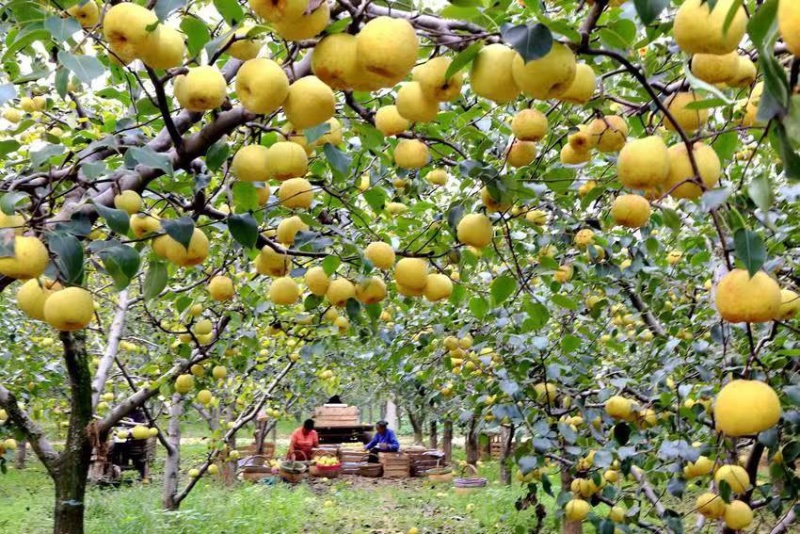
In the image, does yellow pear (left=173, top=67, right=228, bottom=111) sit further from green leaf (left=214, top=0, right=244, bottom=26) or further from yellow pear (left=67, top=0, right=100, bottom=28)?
yellow pear (left=67, top=0, right=100, bottom=28)

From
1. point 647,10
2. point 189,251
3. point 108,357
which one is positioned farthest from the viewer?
point 108,357

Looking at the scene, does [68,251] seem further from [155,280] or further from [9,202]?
[155,280]

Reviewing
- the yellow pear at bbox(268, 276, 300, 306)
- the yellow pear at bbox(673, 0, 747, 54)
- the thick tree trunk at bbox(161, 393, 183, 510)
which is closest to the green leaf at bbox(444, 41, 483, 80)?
the yellow pear at bbox(673, 0, 747, 54)

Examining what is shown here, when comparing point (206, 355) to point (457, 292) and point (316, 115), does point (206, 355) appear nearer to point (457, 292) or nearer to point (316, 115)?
point (457, 292)

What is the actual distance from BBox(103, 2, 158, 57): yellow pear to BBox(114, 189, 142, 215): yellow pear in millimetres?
550

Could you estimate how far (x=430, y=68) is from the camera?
1.15m

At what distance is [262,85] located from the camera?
1.11m

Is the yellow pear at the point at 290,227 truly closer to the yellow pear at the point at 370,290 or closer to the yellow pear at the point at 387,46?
the yellow pear at the point at 370,290

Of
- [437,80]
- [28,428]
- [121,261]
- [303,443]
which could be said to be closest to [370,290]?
[121,261]

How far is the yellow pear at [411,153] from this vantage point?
1.80m

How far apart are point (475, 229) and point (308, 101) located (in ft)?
2.40

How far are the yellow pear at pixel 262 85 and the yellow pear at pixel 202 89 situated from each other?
82mm

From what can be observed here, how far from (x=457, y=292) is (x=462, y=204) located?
524mm

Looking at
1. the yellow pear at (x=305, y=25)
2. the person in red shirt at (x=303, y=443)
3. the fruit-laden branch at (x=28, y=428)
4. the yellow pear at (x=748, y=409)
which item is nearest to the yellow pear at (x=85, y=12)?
the yellow pear at (x=305, y=25)
